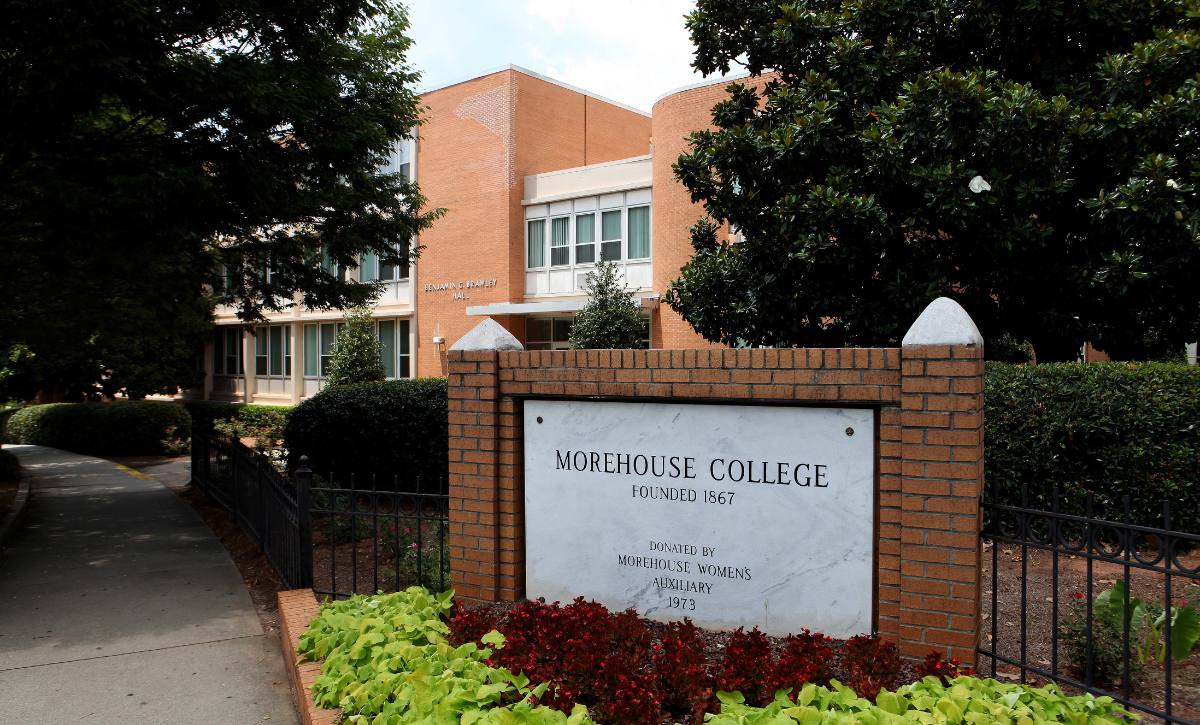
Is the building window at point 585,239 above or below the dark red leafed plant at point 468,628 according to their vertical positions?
above

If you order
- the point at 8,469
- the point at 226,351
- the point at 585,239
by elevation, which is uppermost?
the point at 585,239

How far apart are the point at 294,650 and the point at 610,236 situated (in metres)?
18.8

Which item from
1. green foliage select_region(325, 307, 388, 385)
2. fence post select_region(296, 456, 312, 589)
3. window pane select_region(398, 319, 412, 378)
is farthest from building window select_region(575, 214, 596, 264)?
fence post select_region(296, 456, 312, 589)

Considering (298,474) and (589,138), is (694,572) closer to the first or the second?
(298,474)

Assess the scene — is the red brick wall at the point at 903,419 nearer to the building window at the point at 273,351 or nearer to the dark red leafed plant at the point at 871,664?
the dark red leafed plant at the point at 871,664

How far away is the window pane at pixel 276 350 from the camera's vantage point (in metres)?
32.1

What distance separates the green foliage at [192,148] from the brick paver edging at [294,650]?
409 cm

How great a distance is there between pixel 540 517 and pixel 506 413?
66 cm

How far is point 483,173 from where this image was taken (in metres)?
24.4

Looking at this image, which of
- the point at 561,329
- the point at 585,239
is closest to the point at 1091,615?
the point at 585,239

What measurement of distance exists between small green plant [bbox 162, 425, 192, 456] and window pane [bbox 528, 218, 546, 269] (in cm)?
1088

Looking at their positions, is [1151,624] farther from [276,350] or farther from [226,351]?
[226,351]

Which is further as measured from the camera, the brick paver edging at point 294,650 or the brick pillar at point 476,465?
the brick pillar at point 476,465

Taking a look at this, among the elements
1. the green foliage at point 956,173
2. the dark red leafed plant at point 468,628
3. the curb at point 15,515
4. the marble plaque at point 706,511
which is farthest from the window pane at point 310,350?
the dark red leafed plant at point 468,628
